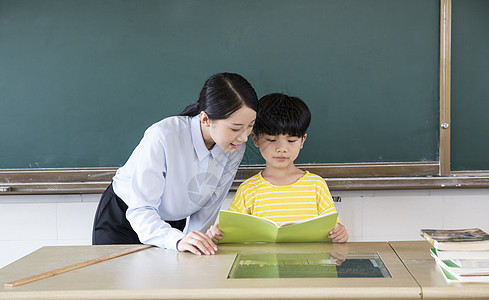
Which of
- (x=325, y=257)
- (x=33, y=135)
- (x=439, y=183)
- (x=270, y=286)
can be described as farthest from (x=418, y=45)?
(x=33, y=135)

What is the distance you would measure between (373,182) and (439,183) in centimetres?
32

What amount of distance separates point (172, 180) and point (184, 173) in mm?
61

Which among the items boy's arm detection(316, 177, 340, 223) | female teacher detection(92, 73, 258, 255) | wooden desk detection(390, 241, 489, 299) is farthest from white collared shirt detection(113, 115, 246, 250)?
wooden desk detection(390, 241, 489, 299)

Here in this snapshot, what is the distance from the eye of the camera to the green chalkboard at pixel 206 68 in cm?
225

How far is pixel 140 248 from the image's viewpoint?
5.05 feet

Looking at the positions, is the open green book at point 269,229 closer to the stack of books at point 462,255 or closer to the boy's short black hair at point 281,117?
the stack of books at point 462,255

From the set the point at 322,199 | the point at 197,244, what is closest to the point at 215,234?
the point at 197,244

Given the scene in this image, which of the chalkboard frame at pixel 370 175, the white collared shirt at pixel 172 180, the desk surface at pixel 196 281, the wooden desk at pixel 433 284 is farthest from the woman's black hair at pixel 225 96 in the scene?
the wooden desk at pixel 433 284

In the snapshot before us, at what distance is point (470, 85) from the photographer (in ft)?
7.39

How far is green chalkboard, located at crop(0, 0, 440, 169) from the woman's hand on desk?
88 cm

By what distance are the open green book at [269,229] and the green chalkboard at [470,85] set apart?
3.63 feet

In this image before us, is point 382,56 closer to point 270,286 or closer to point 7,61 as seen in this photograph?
point 270,286

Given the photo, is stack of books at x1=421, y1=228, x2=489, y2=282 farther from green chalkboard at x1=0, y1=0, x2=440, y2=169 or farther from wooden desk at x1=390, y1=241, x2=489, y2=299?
green chalkboard at x1=0, y1=0, x2=440, y2=169

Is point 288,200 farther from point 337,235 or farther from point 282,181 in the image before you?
point 337,235
